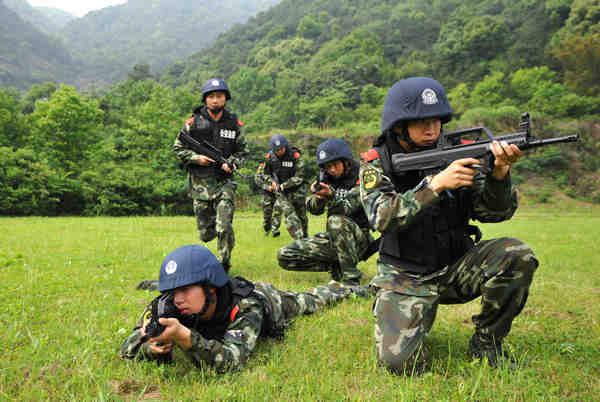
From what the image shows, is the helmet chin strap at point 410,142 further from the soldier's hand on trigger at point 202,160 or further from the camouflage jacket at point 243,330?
the soldier's hand on trigger at point 202,160

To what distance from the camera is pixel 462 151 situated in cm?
256

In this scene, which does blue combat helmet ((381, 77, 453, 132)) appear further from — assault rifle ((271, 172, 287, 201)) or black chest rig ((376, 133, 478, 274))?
assault rifle ((271, 172, 287, 201))

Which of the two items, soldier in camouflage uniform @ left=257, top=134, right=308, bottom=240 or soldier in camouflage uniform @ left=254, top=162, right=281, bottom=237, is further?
soldier in camouflage uniform @ left=254, top=162, right=281, bottom=237

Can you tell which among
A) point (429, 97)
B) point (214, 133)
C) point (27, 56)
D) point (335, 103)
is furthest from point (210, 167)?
point (27, 56)

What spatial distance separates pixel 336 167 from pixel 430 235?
2.40m

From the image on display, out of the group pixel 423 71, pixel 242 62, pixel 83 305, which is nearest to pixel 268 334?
pixel 83 305

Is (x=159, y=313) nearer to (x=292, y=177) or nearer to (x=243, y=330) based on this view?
(x=243, y=330)

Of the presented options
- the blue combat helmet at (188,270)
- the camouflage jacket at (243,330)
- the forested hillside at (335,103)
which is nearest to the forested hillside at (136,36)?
the forested hillside at (335,103)

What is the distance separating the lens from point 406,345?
246cm

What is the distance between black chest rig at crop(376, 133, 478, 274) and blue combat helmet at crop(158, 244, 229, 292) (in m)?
1.34

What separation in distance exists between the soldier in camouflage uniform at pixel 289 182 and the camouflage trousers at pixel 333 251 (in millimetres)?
3666

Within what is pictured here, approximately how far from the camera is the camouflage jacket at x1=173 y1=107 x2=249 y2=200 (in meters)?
5.67

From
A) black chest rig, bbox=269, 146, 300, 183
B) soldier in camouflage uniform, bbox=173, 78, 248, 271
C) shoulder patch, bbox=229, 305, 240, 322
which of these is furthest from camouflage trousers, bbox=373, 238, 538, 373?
black chest rig, bbox=269, 146, 300, 183

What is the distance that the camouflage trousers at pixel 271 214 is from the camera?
9.97 meters
